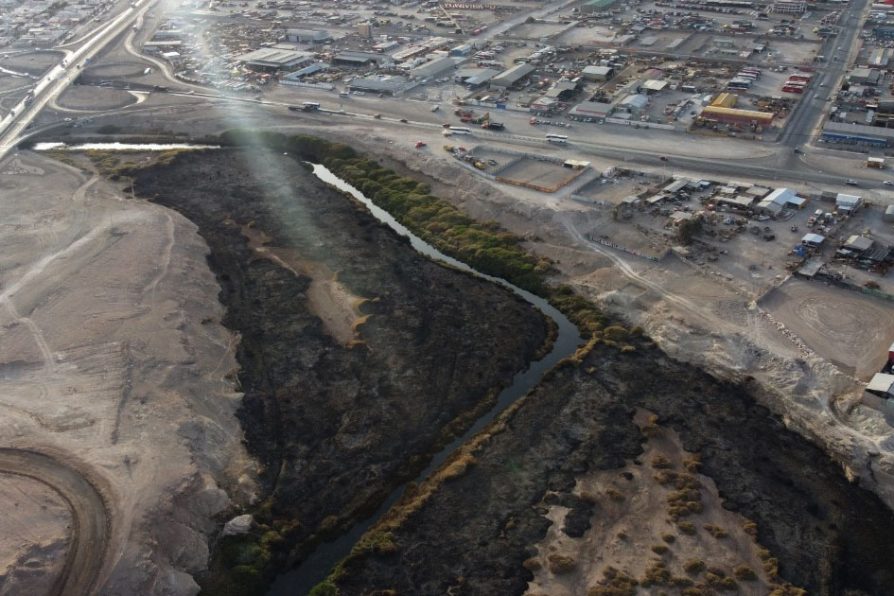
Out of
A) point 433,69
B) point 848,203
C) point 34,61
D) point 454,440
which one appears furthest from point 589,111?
point 34,61

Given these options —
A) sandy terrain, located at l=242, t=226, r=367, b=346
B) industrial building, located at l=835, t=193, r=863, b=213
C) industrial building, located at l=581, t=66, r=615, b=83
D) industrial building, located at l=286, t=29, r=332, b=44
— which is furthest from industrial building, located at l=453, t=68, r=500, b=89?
industrial building, located at l=835, t=193, r=863, b=213

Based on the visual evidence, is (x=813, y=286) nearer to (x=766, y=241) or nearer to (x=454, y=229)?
(x=766, y=241)

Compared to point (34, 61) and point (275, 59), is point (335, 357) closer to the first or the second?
A: point (275, 59)

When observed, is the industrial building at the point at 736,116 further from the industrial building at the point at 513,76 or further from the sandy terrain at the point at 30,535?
the sandy terrain at the point at 30,535

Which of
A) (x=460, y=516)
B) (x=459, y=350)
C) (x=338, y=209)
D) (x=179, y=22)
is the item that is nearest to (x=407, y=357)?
(x=459, y=350)

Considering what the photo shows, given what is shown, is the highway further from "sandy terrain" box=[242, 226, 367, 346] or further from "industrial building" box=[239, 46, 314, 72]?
"sandy terrain" box=[242, 226, 367, 346]

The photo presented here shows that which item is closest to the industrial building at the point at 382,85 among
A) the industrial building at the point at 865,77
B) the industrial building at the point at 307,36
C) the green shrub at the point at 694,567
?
the industrial building at the point at 307,36
